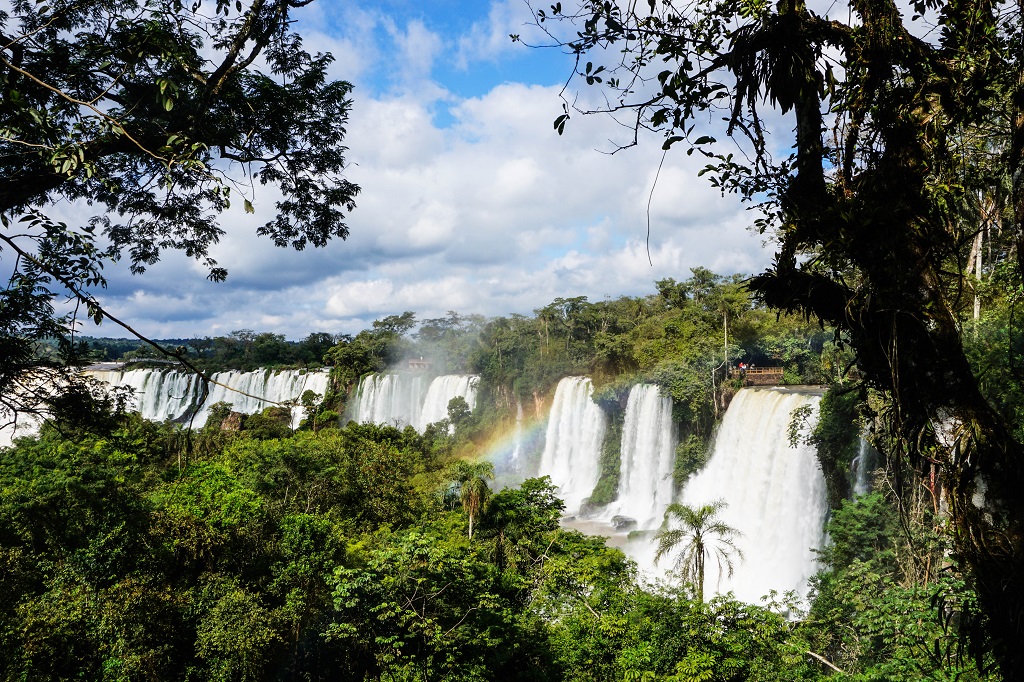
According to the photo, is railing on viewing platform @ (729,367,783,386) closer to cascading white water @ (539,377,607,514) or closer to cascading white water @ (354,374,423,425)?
cascading white water @ (539,377,607,514)

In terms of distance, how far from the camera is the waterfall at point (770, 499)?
53.5 ft

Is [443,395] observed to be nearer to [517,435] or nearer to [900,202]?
[517,435]

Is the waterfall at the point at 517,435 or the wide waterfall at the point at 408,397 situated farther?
the wide waterfall at the point at 408,397

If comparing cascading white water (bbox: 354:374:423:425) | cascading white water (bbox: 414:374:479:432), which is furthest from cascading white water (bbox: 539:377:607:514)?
cascading white water (bbox: 354:374:423:425)

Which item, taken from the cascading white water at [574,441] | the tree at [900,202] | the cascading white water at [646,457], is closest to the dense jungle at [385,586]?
the tree at [900,202]

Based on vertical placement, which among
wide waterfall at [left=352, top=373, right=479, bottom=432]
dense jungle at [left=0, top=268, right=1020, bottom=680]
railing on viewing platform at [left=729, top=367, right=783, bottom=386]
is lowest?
dense jungle at [left=0, top=268, right=1020, bottom=680]

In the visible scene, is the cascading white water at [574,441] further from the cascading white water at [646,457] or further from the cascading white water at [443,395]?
the cascading white water at [443,395]

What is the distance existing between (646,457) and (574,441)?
221 inches

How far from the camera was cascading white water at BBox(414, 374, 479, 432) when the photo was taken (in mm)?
39344

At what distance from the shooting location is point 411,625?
9.99 m

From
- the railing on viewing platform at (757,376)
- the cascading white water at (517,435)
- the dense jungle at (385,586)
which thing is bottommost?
the dense jungle at (385,586)

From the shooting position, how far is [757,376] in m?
25.2

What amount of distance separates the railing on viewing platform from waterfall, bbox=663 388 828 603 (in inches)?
191

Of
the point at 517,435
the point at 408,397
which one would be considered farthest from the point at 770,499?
the point at 408,397
